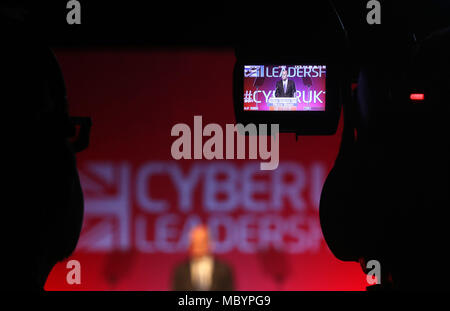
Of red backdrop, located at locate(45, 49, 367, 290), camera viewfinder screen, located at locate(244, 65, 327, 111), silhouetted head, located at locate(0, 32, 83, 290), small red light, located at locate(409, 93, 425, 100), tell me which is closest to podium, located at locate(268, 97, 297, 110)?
camera viewfinder screen, located at locate(244, 65, 327, 111)

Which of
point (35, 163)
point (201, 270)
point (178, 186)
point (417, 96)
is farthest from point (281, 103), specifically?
point (201, 270)

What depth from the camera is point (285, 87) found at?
214cm

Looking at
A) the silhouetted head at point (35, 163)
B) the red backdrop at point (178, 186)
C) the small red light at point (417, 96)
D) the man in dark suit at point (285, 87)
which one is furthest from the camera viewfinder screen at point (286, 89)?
the red backdrop at point (178, 186)

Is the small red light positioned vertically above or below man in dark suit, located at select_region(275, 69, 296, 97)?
below

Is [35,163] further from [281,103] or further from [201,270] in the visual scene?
[201,270]

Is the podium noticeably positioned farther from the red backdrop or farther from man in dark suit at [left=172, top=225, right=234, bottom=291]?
man in dark suit at [left=172, top=225, right=234, bottom=291]

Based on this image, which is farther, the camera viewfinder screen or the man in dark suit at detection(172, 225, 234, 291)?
the man in dark suit at detection(172, 225, 234, 291)

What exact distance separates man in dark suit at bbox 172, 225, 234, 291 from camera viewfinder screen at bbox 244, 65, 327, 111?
2411 millimetres

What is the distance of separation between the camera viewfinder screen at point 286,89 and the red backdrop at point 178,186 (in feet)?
7.01

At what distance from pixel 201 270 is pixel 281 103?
261cm

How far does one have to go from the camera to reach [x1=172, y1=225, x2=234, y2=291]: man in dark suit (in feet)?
14.0

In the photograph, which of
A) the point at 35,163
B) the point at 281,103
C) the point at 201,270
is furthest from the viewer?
the point at 201,270

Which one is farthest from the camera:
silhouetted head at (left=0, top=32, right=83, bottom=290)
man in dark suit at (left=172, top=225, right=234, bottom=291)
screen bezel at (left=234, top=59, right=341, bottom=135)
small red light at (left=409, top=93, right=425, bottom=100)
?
man in dark suit at (left=172, top=225, right=234, bottom=291)

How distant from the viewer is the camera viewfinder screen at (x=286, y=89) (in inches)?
83.0
